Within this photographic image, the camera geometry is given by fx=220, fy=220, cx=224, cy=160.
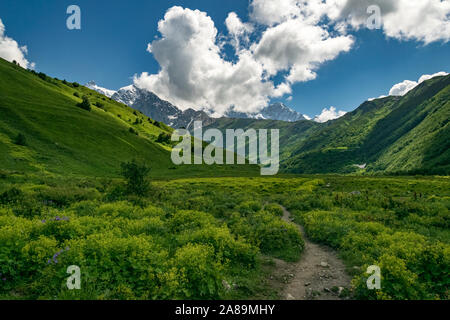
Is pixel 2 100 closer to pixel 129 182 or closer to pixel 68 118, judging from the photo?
pixel 68 118

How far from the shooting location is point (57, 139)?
65.0m

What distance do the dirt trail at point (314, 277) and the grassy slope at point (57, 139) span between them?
148 ft

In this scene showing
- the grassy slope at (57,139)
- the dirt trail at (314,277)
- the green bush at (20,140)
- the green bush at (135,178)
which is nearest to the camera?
the dirt trail at (314,277)

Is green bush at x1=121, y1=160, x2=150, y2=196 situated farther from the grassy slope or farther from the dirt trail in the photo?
the grassy slope

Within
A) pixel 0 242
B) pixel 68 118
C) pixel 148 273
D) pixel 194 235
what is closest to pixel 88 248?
pixel 148 273

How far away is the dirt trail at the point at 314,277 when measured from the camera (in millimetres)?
8828

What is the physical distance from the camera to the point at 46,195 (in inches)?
753

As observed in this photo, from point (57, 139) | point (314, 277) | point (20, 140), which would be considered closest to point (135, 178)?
point (314, 277)

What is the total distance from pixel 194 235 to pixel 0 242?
7703 mm

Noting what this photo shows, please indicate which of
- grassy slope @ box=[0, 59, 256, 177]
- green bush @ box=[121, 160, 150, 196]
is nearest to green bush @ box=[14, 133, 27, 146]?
grassy slope @ box=[0, 59, 256, 177]

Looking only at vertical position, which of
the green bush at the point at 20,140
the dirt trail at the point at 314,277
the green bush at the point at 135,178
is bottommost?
the dirt trail at the point at 314,277

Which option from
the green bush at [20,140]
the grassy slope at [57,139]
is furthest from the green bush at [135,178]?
the green bush at [20,140]

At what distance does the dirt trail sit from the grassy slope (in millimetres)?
45214

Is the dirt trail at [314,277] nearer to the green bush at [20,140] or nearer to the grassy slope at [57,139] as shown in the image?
the grassy slope at [57,139]
